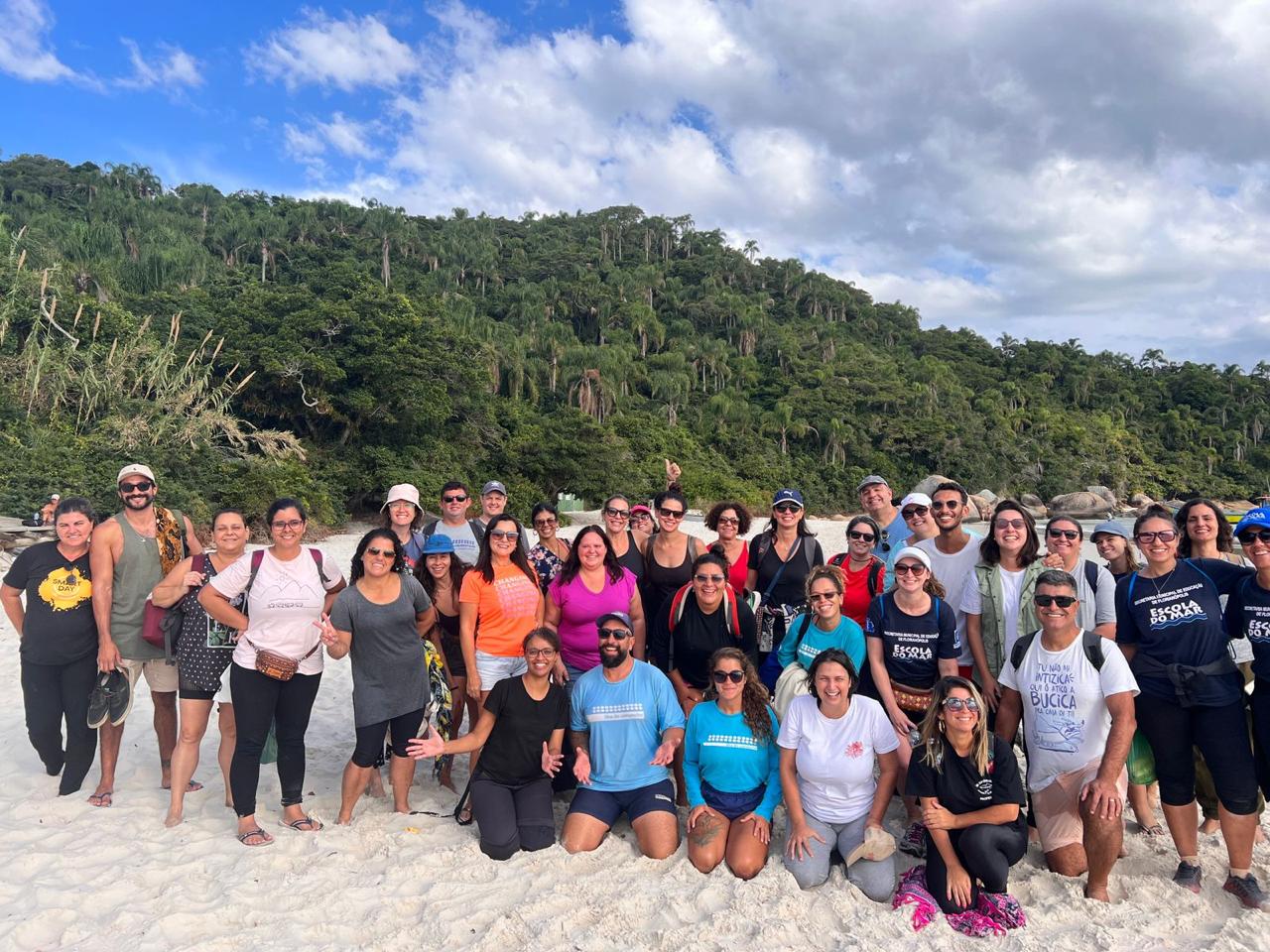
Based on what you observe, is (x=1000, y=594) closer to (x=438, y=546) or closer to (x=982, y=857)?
(x=982, y=857)

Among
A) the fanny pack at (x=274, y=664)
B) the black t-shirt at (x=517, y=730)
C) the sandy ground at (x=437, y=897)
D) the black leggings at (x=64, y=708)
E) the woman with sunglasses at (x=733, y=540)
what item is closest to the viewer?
the sandy ground at (x=437, y=897)

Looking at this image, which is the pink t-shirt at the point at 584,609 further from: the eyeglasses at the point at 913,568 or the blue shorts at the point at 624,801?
the eyeglasses at the point at 913,568

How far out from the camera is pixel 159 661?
4387 millimetres

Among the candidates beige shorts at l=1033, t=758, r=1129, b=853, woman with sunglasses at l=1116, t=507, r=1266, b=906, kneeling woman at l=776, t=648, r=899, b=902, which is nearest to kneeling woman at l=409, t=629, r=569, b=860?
kneeling woman at l=776, t=648, r=899, b=902

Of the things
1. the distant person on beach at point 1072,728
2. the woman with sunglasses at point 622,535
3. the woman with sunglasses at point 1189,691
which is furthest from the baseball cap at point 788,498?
the woman with sunglasses at point 1189,691

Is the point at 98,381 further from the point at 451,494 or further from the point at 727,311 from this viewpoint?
the point at 727,311

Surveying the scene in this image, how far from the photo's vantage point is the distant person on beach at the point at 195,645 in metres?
4.03

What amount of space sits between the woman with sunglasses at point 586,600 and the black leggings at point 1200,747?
9.10ft

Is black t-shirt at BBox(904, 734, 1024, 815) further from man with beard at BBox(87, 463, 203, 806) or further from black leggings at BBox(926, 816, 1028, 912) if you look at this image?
man with beard at BBox(87, 463, 203, 806)

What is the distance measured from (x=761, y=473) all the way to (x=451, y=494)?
40385 mm

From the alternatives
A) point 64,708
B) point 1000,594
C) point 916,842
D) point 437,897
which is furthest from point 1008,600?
point 64,708

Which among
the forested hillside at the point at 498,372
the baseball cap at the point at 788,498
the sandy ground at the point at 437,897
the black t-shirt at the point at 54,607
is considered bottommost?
the sandy ground at the point at 437,897

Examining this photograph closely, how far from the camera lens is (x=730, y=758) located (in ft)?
12.9

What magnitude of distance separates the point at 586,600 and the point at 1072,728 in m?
2.67
